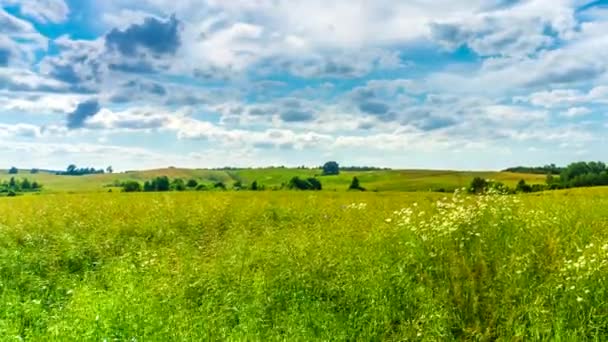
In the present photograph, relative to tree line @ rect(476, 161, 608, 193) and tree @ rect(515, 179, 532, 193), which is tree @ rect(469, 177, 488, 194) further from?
tree line @ rect(476, 161, 608, 193)

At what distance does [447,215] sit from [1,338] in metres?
8.63

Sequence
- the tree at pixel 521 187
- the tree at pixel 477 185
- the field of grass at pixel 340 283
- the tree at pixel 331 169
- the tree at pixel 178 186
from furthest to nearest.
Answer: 1. the tree at pixel 331 169
2. the tree at pixel 178 186
3. the tree at pixel 521 187
4. the tree at pixel 477 185
5. the field of grass at pixel 340 283

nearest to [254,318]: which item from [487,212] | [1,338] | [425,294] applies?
[425,294]

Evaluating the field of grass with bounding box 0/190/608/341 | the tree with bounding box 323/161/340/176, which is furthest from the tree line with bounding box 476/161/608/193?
the tree with bounding box 323/161/340/176

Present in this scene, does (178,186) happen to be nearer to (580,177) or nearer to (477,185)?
(580,177)

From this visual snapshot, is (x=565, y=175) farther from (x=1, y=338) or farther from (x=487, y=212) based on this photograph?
(x=1, y=338)

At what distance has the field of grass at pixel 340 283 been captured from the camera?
7824mm

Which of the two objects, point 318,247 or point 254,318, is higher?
point 318,247

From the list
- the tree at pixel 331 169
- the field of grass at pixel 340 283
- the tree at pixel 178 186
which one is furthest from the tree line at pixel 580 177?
the tree at pixel 331 169

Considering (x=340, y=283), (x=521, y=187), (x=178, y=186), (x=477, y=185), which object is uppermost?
(x=477, y=185)

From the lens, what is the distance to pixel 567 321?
295 inches

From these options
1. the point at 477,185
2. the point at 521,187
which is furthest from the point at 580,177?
the point at 477,185

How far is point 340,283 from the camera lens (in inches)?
376

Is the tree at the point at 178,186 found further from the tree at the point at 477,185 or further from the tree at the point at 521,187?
the tree at the point at 477,185
